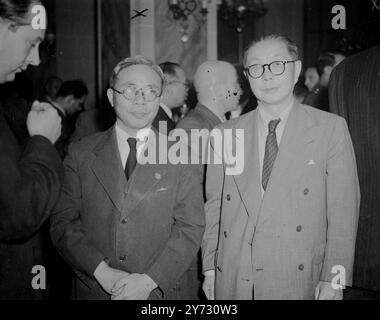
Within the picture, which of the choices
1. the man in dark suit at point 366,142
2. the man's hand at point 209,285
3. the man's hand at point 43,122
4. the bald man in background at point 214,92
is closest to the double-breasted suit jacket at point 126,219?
the man's hand at point 209,285

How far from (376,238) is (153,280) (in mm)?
854

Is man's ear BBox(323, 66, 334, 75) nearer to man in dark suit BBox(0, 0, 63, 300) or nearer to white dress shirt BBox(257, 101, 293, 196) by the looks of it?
white dress shirt BBox(257, 101, 293, 196)

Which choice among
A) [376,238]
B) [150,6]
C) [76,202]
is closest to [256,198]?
[376,238]

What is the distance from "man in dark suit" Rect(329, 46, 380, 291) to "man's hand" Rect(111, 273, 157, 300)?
0.81 meters

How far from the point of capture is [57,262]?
91.1 inches

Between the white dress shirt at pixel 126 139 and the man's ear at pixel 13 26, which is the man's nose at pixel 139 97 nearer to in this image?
the white dress shirt at pixel 126 139

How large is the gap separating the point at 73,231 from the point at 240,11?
4770 mm

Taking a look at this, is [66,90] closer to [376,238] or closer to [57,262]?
[57,262]

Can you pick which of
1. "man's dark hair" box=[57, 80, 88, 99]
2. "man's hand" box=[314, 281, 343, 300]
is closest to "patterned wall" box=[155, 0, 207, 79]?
"man's dark hair" box=[57, 80, 88, 99]

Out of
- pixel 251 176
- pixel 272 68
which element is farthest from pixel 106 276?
pixel 272 68

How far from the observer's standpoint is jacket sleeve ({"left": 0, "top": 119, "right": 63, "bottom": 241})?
125 cm

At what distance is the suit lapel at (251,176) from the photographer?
1487mm

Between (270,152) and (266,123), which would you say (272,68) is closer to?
(266,123)

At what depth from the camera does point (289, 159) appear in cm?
147
